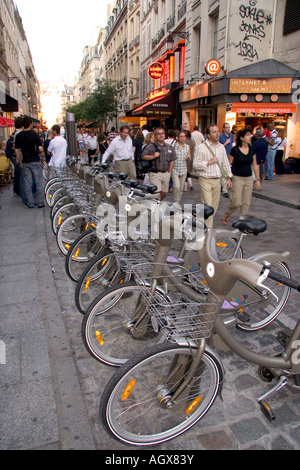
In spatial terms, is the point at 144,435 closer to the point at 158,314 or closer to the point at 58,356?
the point at 158,314

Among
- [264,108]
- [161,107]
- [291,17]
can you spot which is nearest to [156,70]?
[161,107]

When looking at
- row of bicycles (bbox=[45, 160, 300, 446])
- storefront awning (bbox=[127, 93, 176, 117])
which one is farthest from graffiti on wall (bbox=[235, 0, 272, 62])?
row of bicycles (bbox=[45, 160, 300, 446])

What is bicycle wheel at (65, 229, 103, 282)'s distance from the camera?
4062 mm

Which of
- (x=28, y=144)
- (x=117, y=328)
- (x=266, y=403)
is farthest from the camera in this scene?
(x=28, y=144)

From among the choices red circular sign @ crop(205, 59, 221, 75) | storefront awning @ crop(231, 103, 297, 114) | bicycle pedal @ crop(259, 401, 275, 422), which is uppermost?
red circular sign @ crop(205, 59, 221, 75)

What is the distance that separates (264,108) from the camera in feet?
46.3

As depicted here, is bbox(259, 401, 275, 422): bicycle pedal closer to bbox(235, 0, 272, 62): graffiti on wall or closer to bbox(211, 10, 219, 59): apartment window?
bbox(235, 0, 272, 62): graffiti on wall

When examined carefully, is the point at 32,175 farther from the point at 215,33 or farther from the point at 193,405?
the point at 215,33

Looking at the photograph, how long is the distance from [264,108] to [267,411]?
13953 millimetres

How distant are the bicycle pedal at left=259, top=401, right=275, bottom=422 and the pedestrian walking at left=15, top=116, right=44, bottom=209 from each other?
6795mm

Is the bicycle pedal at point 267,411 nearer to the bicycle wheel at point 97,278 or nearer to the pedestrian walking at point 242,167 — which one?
the bicycle wheel at point 97,278

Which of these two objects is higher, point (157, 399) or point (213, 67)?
point (213, 67)

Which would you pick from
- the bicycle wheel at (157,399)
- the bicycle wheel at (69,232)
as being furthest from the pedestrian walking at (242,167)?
the bicycle wheel at (157,399)

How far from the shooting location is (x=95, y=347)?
2775 mm
